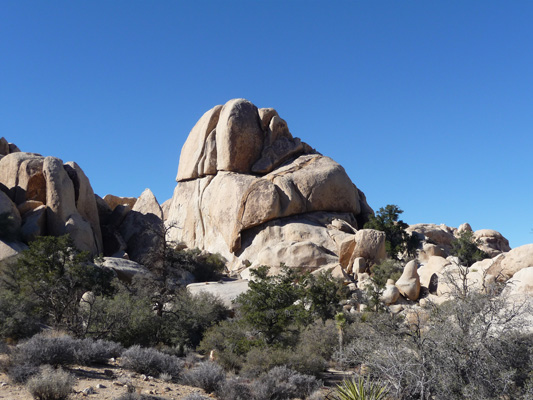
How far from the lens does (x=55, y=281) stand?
20.3 meters

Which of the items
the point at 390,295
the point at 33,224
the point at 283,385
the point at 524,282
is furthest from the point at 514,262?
the point at 33,224

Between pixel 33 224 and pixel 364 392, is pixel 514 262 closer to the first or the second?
pixel 364 392

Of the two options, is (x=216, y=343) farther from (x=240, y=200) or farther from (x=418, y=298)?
(x=240, y=200)

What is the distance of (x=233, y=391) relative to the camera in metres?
12.7

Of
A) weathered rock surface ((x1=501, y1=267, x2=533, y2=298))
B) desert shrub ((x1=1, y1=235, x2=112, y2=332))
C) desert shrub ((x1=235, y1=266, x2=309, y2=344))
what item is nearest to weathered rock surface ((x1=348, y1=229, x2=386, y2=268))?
A: weathered rock surface ((x1=501, y1=267, x2=533, y2=298))

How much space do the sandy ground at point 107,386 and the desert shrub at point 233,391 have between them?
0.73 metres

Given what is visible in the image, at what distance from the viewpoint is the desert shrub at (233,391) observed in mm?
12625

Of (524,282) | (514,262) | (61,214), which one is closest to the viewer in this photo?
(524,282)

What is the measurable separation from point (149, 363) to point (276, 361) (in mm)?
3835

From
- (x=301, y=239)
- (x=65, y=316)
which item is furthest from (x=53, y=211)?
(x=301, y=239)

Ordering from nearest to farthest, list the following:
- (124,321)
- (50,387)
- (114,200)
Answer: (50,387) → (124,321) → (114,200)

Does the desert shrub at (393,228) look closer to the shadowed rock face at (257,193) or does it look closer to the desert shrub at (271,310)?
the shadowed rock face at (257,193)

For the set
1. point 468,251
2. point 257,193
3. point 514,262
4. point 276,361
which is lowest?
point 276,361

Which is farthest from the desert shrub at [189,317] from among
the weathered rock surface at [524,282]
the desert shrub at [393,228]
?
the desert shrub at [393,228]
